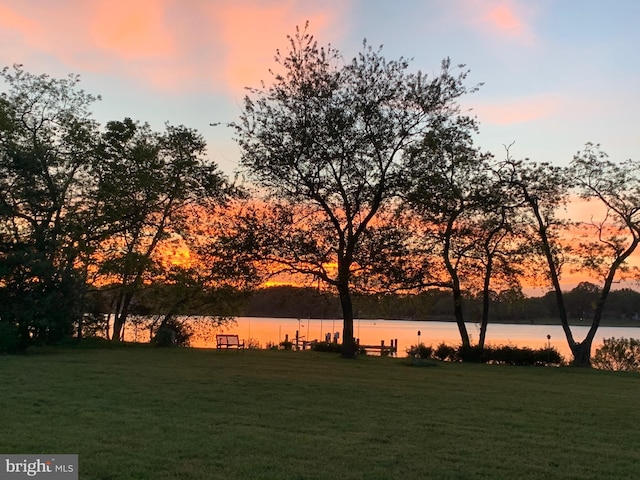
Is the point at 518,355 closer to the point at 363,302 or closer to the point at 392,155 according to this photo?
the point at 363,302

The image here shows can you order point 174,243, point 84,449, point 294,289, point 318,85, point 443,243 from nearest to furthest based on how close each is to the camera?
point 84,449
point 318,85
point 294,289
point 443,243
point 174,243

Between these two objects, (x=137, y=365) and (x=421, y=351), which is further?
(x=421, y=351)

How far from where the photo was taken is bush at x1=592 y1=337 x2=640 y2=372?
25.6 meters

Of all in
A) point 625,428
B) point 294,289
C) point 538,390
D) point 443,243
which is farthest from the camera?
point 443,243

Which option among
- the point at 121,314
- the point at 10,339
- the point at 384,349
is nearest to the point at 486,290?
the point at 384,349

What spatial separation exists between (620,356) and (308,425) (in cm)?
2211

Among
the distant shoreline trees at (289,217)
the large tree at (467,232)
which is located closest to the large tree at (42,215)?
the distant shoreline trees at (289,217)

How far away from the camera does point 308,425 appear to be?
8.26 meters

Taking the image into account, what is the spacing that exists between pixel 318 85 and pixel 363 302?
9560 mm

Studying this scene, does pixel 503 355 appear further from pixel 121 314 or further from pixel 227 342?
pixel 121 314

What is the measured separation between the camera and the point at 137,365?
16.2 m

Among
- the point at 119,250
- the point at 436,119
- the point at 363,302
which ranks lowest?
the point at 363,302

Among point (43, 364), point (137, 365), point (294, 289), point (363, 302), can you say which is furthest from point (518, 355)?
point (43, 364)

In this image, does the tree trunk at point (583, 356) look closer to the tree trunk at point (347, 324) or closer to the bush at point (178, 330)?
the tree trunk at point (347, 324)
